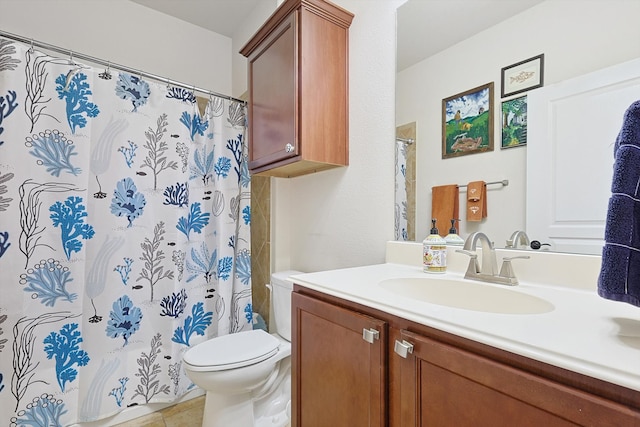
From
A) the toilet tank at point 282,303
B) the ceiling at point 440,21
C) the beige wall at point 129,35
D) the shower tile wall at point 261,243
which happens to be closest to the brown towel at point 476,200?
the ceiling at point 440,21

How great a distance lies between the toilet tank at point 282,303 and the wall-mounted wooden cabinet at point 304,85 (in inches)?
24.9

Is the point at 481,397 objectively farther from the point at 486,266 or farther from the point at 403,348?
the point at 486,266

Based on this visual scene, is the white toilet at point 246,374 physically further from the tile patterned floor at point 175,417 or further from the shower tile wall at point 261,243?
the shower tile wall at point 261,243

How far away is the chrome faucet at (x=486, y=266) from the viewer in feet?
3.04

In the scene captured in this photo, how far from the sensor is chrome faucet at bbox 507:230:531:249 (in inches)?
38.2

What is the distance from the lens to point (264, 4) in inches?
81.8

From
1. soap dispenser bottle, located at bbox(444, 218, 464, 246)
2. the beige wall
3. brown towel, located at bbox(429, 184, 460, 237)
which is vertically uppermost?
the beige wall

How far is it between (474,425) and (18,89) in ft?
6.72

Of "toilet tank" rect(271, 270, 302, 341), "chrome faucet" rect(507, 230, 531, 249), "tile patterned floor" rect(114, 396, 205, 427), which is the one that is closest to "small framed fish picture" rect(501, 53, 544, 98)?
"chrome faucet" rect(507, 230, 531, 249)

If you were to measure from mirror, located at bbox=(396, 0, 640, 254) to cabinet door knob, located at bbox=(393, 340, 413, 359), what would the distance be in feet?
1.96

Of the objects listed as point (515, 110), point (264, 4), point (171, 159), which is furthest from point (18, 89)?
point (515, 110)

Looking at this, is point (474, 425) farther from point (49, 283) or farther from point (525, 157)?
point (49, 283)

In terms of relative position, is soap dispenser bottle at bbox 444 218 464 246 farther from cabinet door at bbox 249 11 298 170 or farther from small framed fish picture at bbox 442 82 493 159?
cabinet door at bbox 249 11 298 170

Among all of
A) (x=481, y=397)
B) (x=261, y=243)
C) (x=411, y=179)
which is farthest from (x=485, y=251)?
(x=261, y=243)
